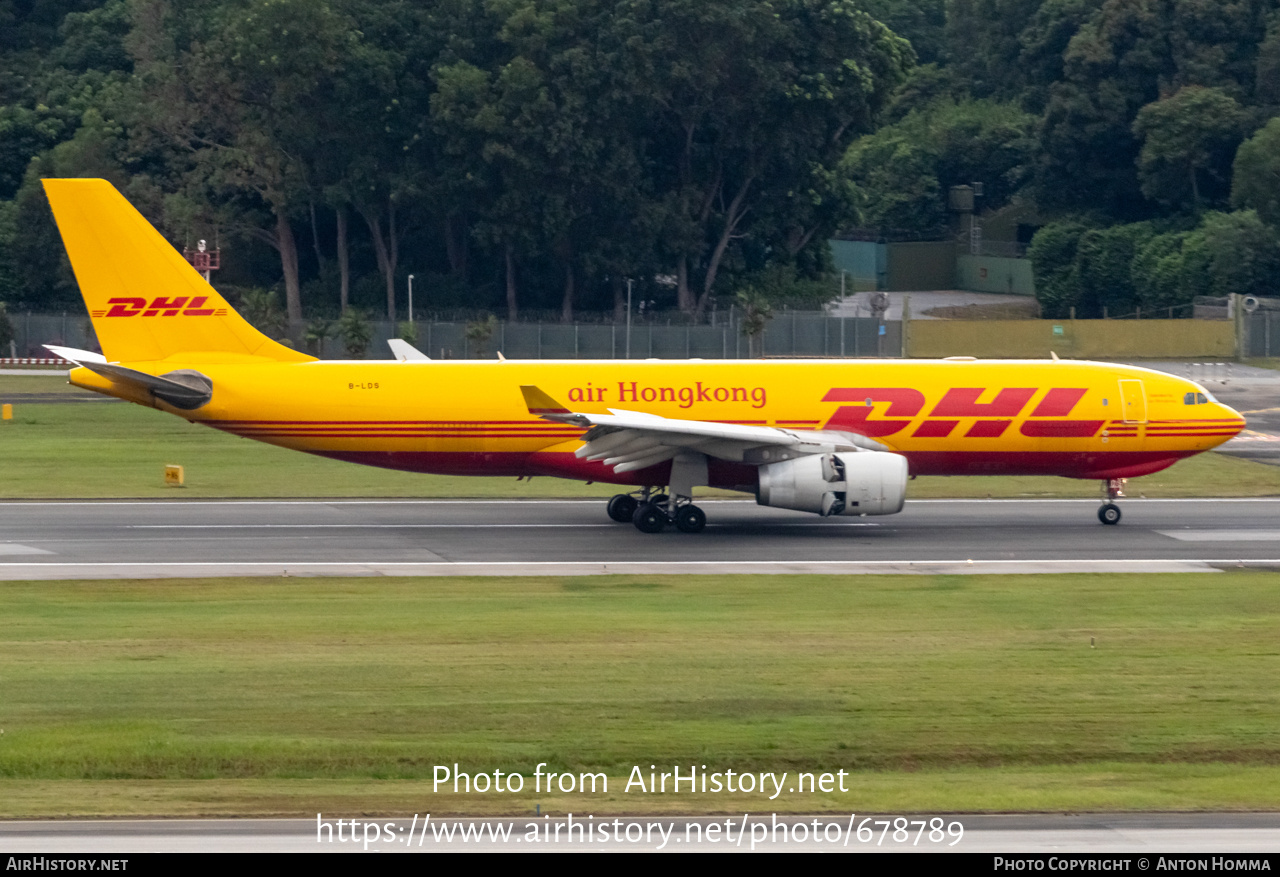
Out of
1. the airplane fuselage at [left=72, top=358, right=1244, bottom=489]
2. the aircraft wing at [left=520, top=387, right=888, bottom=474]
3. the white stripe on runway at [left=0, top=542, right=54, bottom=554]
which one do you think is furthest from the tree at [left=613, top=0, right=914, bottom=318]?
the white stripe on runway at [left=0, top=542, right=54, bottom=554]

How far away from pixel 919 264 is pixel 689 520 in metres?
86.2

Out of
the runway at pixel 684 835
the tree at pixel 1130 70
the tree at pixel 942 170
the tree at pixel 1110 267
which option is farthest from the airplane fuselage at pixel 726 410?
the tree at pixel 942 170

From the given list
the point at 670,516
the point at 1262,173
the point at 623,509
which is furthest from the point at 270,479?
the point at 1262,173

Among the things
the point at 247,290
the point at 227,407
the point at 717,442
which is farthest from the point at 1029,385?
the point at 247,290

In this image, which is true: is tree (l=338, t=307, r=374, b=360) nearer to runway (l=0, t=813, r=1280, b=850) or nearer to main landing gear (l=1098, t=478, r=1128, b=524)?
main landing gear (l=1098, t=478, r=1128, b=524)

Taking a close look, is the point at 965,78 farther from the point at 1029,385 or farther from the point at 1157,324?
the point at 1029,385

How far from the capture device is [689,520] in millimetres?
35156

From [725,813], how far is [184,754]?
6.28m

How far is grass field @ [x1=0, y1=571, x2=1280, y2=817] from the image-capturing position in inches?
648

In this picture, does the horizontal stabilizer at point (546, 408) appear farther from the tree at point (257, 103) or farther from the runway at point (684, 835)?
the tree at point (257, 103)

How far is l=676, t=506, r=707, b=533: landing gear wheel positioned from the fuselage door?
9.63m

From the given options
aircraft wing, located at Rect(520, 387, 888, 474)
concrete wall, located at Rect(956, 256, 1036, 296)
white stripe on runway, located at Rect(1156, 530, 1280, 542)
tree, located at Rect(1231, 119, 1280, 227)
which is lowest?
white stripe on runway, located at Rect(1156, 530, 1280, 542)

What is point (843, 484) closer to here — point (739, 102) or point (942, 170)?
point (739, 102)

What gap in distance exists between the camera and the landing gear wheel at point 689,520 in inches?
1384
